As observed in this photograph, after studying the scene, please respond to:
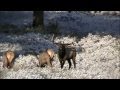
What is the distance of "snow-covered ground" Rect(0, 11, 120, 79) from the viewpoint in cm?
1062

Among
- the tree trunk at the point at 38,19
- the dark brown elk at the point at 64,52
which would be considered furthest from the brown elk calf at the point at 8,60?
the tree trunk at the point at 38,19

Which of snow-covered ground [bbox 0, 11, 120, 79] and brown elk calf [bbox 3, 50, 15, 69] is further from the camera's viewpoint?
brown elk calf [bbox 3, 50, 15, 69]

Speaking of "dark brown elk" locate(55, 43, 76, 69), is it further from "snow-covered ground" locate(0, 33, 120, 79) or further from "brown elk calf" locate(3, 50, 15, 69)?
"brown elk calf" locate(3, 50, 15, 69)

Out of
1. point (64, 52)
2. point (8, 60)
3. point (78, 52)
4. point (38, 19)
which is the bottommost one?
point (78, 52)

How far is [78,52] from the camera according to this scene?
15570 millimetres

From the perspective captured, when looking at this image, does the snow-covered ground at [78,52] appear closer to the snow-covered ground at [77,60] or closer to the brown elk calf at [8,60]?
the snow-covered ground at [77,60]

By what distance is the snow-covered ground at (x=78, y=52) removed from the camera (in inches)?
418

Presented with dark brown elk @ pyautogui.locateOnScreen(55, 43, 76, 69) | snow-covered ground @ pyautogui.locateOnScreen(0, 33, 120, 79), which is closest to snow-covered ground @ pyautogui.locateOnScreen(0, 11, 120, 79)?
snow-covered ground @ pyautogui.locateOnScreen(0, 33, 120, 79)

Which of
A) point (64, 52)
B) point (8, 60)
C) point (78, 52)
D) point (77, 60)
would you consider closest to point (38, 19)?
point (78, 52)

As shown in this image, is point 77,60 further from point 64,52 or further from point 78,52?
point 64,52

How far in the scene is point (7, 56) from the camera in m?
12.2
